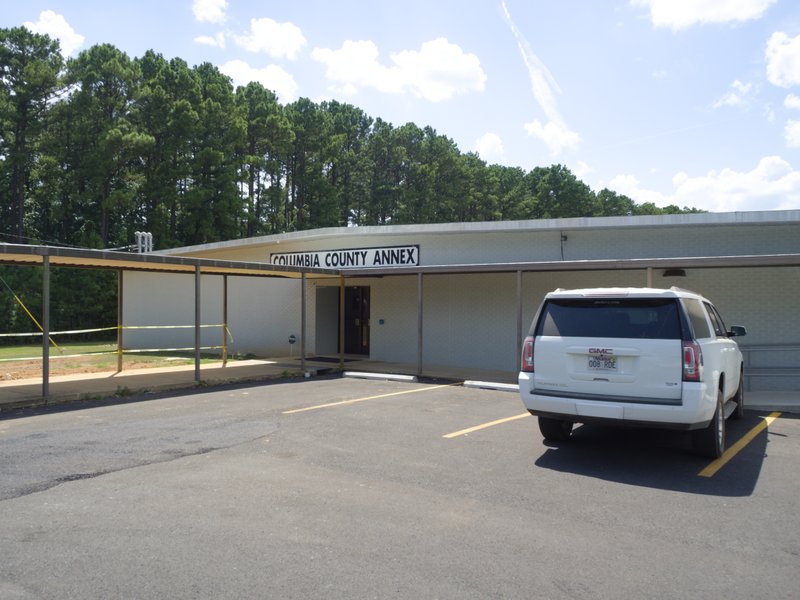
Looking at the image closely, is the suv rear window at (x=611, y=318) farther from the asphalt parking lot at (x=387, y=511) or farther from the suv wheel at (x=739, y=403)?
the suv wheel at (x=739, y=403)

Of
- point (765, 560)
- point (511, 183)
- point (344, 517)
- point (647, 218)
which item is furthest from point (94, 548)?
point (511, 183)

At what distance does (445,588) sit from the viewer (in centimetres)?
369

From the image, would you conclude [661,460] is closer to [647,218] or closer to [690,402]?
[690,402]

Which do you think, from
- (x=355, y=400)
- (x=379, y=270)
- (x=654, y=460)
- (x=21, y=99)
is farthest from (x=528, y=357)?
(x=21, y=99)

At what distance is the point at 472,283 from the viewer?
1641 centimetres

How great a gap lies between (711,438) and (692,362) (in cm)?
113

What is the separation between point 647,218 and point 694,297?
7287 millimetres

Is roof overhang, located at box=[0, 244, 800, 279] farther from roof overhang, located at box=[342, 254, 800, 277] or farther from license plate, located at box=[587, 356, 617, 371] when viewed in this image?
license plate, located at box=[587, 356, 617, 371]

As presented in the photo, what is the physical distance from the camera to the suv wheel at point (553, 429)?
7.46 meters

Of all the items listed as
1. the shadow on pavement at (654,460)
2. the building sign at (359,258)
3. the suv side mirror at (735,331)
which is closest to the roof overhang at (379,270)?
the suv side mirror at (735,331)

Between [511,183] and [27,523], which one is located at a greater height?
[511,183]

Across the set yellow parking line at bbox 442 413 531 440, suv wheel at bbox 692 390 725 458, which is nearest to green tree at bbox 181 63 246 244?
yellow parking line at bbox 442 413 531 440

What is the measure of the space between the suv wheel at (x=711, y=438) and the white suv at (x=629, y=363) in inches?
0.4

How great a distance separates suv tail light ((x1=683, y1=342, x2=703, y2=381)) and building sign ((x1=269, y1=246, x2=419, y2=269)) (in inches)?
444
